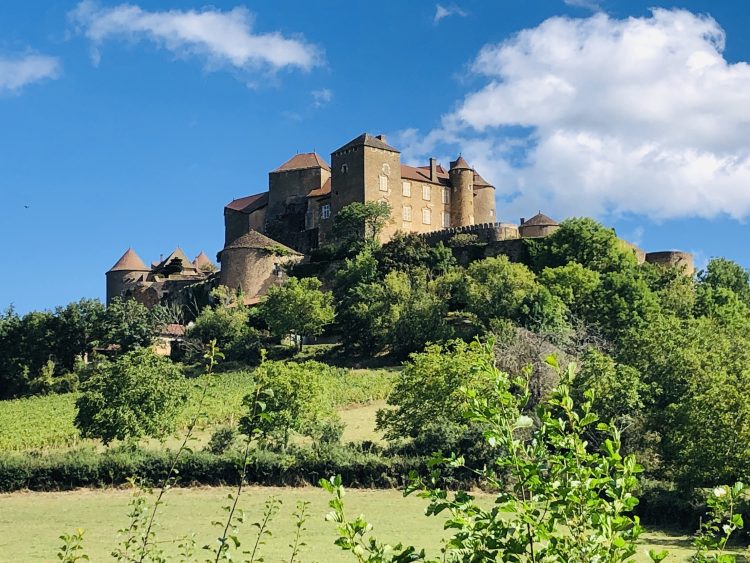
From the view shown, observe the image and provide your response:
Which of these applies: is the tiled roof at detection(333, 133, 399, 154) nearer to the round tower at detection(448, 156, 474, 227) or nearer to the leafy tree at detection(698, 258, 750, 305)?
the round tower at detection(448, 156, 474, 227)

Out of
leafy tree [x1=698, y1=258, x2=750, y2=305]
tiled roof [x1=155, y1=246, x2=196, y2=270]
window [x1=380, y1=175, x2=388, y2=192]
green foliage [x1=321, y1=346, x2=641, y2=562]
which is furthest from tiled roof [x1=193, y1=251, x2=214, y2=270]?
green foliage [x1=321, y1=346, x2=641, y2=562]

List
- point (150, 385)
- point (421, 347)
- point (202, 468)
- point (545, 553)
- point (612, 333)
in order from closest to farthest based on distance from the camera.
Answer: point (545, 553)
point (202, 468)
point (150, 385)
point (612, 333)
point (421, 347)

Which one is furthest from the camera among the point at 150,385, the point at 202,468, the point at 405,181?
the point at 405,181

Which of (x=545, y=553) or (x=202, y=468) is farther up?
(x=545, y=553)

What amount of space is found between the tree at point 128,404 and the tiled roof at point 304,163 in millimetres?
39348

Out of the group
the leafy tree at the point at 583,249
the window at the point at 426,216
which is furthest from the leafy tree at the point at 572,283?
the window at the point at 426,216

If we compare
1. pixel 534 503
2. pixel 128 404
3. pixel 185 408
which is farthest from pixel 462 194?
pixel 534 503

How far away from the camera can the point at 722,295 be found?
52000 millimetres

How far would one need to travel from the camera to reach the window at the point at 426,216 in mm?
67688

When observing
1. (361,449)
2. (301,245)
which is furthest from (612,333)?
(301,245)

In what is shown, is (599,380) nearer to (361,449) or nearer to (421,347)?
(361,449)

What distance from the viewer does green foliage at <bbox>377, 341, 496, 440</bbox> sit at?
32.1 m

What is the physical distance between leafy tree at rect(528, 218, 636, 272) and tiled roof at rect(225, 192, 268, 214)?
86.6 feet

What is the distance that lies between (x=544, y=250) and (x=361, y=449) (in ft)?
97.5
